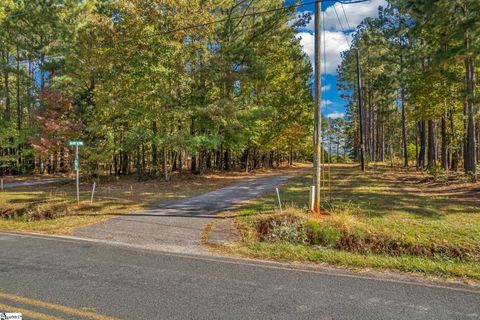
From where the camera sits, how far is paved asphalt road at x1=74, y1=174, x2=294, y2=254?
7242 mm

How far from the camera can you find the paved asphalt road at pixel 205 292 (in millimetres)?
3840

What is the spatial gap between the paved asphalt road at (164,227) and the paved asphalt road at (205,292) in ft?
3.92

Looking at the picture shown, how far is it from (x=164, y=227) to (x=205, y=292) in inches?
176

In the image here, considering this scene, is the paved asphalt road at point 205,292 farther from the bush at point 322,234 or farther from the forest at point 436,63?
the forest at point 436,63

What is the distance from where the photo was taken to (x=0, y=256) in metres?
6.14

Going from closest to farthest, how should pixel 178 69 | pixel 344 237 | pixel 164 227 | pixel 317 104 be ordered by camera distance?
pixel 344 237 < pixel 164 227 < pixel 317 104 < pixel 178 69

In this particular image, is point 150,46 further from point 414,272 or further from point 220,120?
point 414,272

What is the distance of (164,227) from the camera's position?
8586 mm

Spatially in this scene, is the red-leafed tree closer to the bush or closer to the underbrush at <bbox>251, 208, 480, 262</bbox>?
the underbrush at <bbox>251, 208, 480, 262</bbox>

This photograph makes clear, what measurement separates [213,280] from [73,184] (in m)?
19.5

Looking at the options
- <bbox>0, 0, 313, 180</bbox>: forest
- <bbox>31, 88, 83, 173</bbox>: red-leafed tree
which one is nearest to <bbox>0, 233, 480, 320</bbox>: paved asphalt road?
<bbox>0, 0, 313, 180</bbox>: forest

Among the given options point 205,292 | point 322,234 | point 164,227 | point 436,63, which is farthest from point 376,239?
point 436,63

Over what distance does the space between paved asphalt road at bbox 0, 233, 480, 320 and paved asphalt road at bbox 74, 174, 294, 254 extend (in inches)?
47.1

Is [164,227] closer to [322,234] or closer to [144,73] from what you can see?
[322,234]
